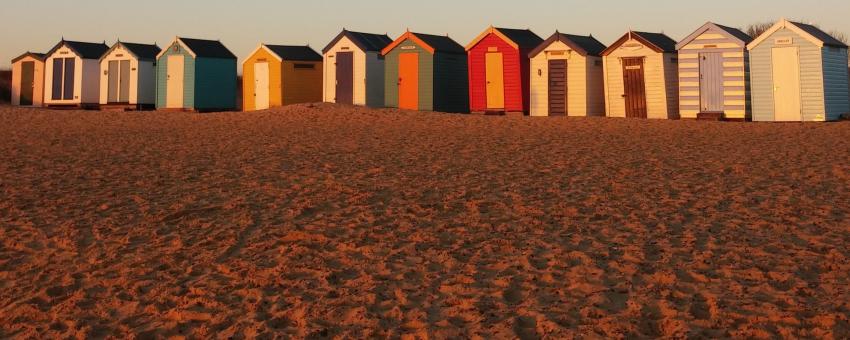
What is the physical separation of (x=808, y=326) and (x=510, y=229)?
3.62 meters

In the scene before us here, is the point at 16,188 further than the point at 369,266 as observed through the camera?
Yes

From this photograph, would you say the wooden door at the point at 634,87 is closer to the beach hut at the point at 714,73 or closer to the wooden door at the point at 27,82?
the beach hut at the point at 714,73

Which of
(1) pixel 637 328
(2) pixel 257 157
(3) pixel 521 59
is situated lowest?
(1) pixel 637 328

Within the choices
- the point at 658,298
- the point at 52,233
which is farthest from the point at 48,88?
the point at 658,298

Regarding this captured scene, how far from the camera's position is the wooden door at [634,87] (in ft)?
84.5

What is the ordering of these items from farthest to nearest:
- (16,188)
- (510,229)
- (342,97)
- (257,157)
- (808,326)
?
(342,97)
(257,157)
(16,188)
(510,229)
(808,326)

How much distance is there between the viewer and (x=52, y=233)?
30.0 feet

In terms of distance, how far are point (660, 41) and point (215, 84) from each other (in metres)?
16.5

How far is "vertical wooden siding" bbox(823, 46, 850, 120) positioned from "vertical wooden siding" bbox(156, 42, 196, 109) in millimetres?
21085

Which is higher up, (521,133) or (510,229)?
(521,133)

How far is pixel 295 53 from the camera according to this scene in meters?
32.4

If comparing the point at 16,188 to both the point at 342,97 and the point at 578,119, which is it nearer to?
the point at 578,119

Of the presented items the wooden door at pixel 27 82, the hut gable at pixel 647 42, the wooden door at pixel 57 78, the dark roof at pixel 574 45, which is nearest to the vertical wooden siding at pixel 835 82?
the hut gable at pixel 647 42

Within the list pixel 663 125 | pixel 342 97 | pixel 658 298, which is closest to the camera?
pixel 658 298
